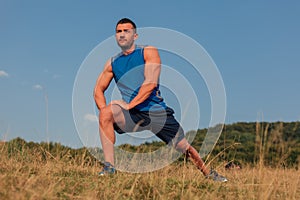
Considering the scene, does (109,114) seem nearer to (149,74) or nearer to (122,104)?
(122,104)

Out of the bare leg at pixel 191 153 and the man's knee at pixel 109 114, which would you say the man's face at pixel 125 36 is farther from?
the bare leg at pixel 191 153

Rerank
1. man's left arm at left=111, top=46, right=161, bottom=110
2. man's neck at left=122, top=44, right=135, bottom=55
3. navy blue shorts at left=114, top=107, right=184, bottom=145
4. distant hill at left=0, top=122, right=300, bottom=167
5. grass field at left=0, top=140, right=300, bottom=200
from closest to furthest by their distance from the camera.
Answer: grass field at left=0, top=140, right=300, bottom=200
distant hill at left=0, top=122, right=300, bottom=167
man's left arm at left=111, top=46, right=161, bottom=110
navy blue shorts at left=114, top=107, right=184, bottom=145
man's neck at left=122, top=44, right=135, bottom=55

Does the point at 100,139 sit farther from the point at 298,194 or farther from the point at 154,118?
the point at 298,194

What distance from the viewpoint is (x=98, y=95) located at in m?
6.09

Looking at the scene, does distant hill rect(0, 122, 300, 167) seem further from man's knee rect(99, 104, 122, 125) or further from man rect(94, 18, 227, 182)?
man's knee rect(99, 104, 122, 125)

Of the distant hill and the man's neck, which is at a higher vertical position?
the man's neck

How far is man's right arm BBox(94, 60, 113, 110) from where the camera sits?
239 inches

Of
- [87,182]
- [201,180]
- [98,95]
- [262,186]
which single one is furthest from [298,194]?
[98,95]

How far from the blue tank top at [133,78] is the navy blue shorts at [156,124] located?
0.09 m

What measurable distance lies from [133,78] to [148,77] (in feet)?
0.77

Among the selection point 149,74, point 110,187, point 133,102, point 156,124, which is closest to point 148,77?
point 149,74

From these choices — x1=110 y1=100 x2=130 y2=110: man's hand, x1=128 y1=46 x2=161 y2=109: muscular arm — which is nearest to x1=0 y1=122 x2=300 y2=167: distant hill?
x1=110 y1=100 x2=130 y2=110: man's hand

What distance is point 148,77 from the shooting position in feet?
18.7

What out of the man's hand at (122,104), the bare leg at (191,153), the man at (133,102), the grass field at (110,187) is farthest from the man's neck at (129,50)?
the grass field at (110,187)
